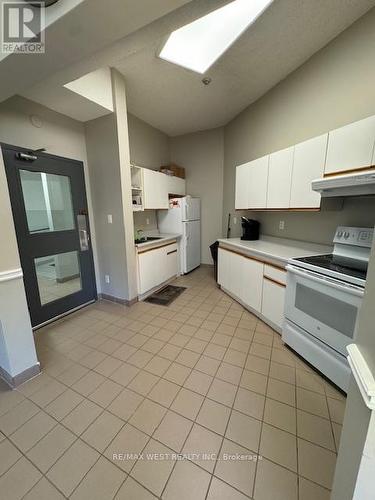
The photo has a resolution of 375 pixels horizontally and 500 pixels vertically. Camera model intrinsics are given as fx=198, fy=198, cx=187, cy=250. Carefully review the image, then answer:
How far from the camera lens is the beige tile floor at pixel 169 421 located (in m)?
1.03

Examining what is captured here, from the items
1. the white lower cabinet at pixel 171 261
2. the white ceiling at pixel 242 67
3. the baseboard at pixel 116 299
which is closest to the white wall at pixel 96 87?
the white ceiling at pixel 242 67

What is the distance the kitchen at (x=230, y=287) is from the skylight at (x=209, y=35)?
0.13 meters

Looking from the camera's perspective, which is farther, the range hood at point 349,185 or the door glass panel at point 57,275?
the door glass panel at point 57,275

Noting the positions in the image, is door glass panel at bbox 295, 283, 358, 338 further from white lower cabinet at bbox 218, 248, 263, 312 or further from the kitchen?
white lower cabinet at bbox 218, 248, 263, 312

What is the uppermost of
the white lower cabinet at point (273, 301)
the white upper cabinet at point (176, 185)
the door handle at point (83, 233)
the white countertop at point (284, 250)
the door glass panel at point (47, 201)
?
the white upper cabinet at point (176, 185)

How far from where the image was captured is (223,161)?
13.4 feet

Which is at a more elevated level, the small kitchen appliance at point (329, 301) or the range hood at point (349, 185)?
the range hood at point (349, 185)

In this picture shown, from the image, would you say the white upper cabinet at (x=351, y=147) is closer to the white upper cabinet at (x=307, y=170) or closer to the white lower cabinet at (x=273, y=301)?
the white upper cabinet at (x=307, y=170)

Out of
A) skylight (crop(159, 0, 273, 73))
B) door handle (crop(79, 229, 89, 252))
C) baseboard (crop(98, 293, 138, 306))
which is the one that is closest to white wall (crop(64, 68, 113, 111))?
skylight (crop(159, 0, 273, 73))

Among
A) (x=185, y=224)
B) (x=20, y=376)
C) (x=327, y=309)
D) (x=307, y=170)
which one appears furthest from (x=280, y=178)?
(x=20, y=376)

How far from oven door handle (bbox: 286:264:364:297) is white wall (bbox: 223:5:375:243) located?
0.79 meters

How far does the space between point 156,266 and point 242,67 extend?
2.84 metres

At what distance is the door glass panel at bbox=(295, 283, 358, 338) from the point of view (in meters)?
1.42

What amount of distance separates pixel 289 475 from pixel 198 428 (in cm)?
53
